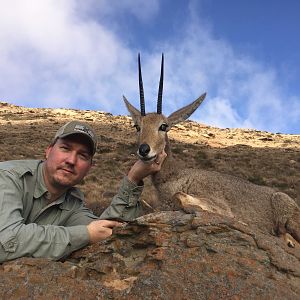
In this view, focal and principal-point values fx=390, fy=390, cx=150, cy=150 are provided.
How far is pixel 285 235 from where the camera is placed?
326 inches

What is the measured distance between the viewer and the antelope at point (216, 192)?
27.5 ft

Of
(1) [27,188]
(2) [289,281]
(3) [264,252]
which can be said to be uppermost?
(1) [27,188]

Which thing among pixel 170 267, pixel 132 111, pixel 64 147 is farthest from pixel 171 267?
pixel 132 111

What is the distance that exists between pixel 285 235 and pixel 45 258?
580cm

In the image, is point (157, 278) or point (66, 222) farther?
point (66, 222)

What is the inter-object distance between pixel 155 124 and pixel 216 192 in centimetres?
218

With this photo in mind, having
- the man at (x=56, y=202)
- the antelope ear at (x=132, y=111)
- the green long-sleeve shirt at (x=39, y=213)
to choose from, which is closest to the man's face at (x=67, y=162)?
the man at (x=56, y=202)

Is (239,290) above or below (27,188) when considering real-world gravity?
below

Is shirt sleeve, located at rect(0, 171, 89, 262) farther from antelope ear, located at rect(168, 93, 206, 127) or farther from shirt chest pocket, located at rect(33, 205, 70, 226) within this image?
antelope ear, located at rect(168, 93, 206, 127)

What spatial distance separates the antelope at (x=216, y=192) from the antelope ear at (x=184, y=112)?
23.2 inches

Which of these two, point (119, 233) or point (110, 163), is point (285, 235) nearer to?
point (119, 233)

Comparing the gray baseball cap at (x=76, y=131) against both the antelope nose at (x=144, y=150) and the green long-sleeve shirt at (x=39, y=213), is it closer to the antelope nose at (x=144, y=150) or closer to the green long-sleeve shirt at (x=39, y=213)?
the green long-sleeve shirt at (x=39, y=213)

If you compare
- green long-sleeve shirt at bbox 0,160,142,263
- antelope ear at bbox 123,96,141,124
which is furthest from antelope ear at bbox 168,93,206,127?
green long-sleeve shirt at bbox 0,160,142,263

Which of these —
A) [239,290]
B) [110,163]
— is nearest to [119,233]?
[239,290]
